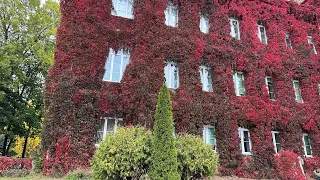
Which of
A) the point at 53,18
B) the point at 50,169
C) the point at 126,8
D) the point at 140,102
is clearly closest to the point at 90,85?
the point at 140,102

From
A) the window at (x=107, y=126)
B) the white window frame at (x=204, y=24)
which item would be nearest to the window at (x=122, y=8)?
the white window frame at (x=204, y=24)

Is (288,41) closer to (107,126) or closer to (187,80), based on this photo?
(187,80)

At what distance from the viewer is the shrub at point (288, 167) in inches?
433

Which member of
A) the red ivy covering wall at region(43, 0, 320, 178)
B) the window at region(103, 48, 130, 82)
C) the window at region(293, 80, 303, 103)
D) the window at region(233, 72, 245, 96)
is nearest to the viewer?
the red ivy covering wall at region(43, 0, 320, 178)

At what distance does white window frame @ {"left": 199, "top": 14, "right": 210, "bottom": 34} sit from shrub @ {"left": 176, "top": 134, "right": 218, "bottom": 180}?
902cm

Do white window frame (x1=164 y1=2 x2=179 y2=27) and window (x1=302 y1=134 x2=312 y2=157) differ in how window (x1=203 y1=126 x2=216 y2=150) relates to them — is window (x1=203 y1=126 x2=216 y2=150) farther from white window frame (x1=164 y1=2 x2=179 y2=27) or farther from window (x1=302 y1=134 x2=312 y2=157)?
white window frame (x1=164 y1=2 x2=179 y2=27)

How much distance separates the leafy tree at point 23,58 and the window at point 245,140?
16.9 metres

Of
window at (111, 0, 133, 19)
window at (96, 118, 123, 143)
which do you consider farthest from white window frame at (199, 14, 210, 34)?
window at (96, 118, 123, 143)

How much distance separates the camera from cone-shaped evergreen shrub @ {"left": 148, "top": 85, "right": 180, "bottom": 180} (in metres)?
6.38

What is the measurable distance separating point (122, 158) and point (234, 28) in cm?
1247

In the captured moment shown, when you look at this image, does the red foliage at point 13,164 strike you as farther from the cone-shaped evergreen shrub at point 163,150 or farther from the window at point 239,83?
the window at point 239,83

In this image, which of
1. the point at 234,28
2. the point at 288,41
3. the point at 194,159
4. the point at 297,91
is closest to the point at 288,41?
the point at 288,41

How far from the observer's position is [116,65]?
38.7 ft

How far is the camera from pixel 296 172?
433 inches
